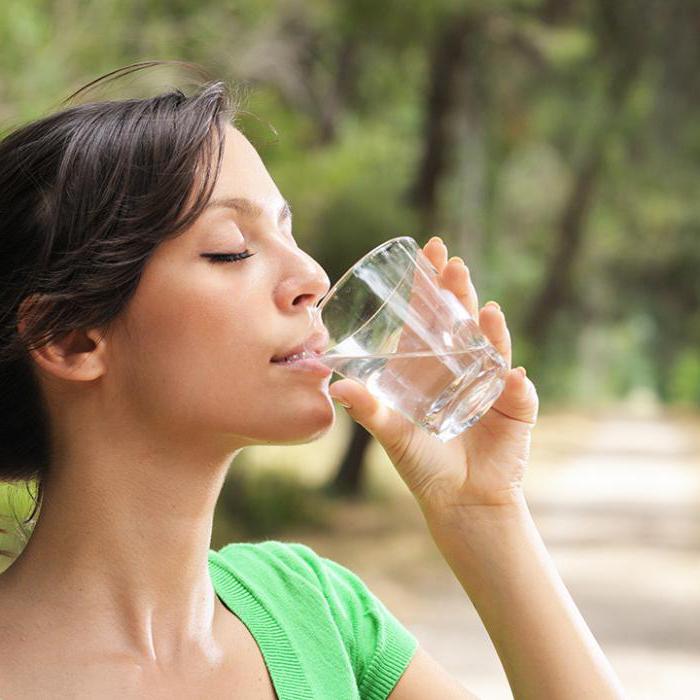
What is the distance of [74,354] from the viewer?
5.41 feet

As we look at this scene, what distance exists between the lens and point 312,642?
174 cm

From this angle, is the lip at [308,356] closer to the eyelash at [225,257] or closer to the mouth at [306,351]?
the mouth at [306,351]

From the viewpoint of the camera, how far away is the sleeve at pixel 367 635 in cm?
178

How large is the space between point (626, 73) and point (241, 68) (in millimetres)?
5794

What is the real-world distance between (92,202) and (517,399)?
2.11ft

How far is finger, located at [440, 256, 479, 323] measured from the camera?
6.06 feet

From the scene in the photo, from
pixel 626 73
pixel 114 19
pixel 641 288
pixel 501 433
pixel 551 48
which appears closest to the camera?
pixel 501 433

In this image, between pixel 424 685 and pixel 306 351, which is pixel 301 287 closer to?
pixel 306 351

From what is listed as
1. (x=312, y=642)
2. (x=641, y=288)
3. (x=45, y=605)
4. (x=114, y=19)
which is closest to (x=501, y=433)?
(x=312, y=642)

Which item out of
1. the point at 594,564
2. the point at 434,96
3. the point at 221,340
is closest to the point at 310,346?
the point at 221,340


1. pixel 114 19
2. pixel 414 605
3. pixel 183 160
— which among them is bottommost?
pixel 414 605

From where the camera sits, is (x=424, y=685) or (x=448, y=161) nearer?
(x=424, y=685)

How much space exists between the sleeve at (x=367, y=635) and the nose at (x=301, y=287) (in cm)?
42

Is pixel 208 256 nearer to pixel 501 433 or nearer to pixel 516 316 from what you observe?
pixel 501 433
